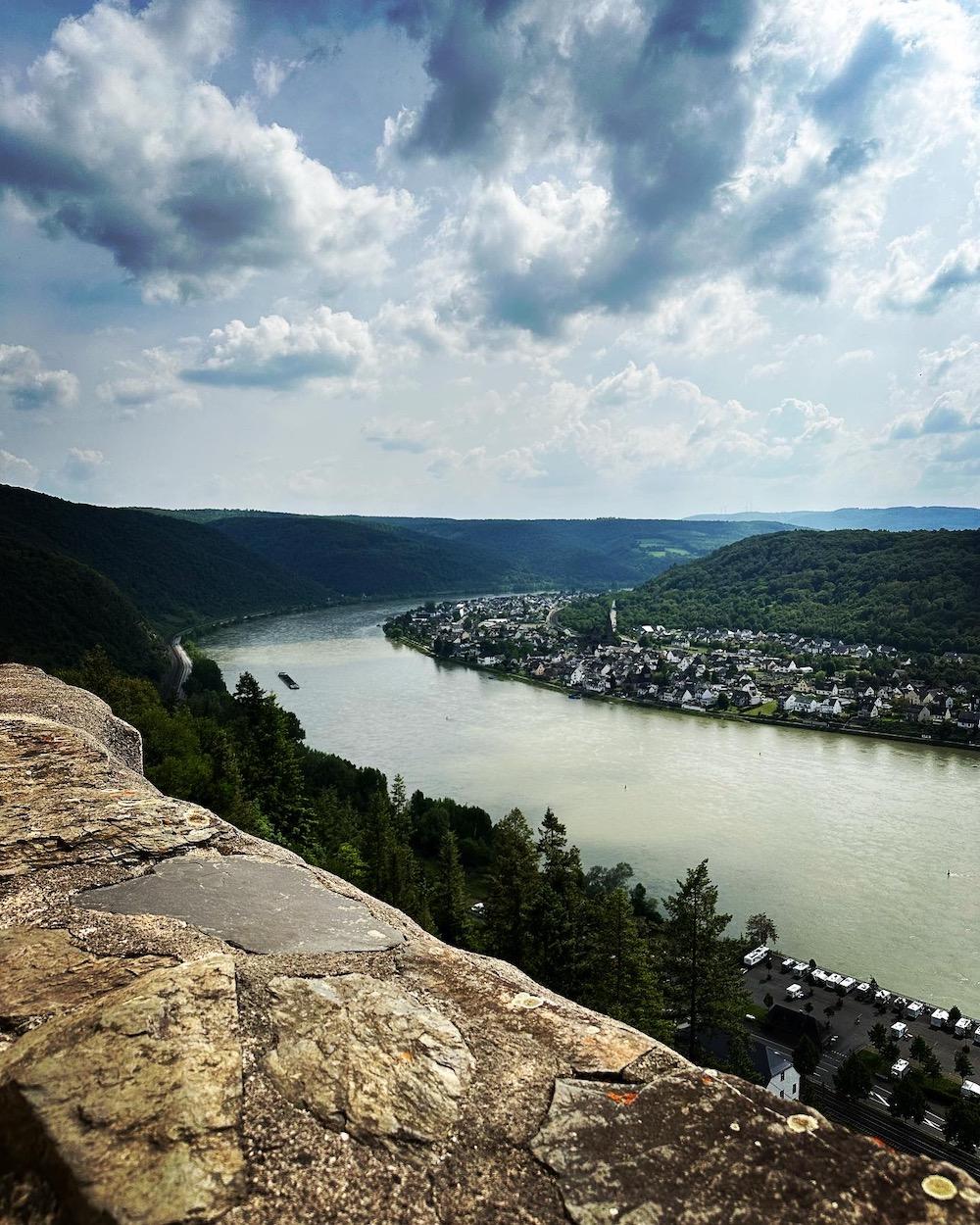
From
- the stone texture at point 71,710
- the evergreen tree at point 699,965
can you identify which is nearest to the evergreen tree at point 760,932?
the evergreen tree at point 699,965

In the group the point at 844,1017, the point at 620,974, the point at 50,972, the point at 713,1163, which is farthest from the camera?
the point at 844,1017

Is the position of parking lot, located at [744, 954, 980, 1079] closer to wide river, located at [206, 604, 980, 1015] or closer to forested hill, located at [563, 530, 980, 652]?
wide river, located at [206, 604, 980, 1015]

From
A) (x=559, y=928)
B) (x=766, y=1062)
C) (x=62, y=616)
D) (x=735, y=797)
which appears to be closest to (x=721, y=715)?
(x=735, y=797)

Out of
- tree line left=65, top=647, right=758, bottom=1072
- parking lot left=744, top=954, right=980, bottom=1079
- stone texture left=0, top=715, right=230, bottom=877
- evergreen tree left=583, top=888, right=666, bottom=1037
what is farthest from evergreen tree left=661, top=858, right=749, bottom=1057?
stone texture left=0, top=715, right=230, bottom=877

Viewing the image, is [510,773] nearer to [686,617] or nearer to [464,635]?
[464,635]

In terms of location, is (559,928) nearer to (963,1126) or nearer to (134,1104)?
(963,1126)

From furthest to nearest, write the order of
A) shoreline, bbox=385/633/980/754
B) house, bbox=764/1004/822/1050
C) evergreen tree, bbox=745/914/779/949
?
shoreline, bbox=385/633/980/754
evergreen tree, bbox=745/914/779/949
house, bbox=764/1004/822/1050

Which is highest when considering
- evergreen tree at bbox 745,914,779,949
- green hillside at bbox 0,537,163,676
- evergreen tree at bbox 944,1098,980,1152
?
green hillside at bbox 0,537,163,676

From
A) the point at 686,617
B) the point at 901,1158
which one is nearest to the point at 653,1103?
the point at 901,1158
